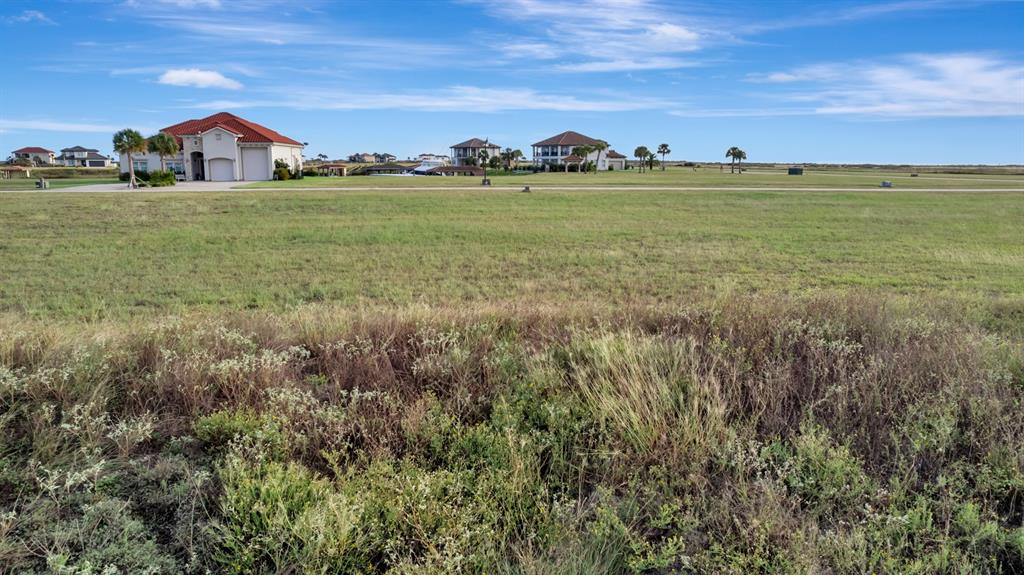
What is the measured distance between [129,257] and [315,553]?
1402cm

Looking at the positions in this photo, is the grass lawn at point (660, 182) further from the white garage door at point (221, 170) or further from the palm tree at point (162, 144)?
the palm tree at point (162, 144)

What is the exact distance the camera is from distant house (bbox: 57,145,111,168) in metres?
131

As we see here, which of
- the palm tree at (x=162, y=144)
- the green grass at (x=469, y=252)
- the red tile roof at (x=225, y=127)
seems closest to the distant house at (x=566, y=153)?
the red tile roof at (x=225, y=127)

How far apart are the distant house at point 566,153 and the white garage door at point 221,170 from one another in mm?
64152

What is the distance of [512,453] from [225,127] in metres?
61.0

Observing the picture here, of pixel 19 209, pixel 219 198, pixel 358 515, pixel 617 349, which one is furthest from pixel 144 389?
pixel 219 198

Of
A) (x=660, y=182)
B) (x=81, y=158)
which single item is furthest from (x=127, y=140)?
(x=81, y=158)

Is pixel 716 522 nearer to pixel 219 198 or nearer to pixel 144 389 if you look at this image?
pixel 144 389

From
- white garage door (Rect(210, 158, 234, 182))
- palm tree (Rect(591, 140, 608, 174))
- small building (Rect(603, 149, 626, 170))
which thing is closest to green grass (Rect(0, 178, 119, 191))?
white garage door (Rect(210, 158, 234, 182))

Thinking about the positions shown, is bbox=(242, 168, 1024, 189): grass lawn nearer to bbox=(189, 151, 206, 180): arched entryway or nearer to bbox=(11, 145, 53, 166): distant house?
bbox=(189, 151, 206, 180): arched entryway

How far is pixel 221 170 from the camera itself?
5700 cm

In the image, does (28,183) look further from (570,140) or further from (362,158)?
(362,158)

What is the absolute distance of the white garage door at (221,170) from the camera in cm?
5656

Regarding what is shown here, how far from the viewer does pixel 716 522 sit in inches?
124
